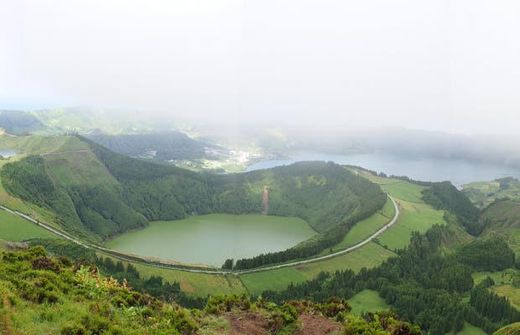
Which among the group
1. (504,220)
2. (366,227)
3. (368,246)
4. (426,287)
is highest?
(504,220)

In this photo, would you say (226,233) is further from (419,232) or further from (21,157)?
(21,157)

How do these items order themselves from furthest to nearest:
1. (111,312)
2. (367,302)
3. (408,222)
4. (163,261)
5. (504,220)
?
1. (504,220)
2. (408,222)
3. (163,261)
4. (367,302)
5. (111,312)

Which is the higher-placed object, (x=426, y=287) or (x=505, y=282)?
(x=505, y=282)

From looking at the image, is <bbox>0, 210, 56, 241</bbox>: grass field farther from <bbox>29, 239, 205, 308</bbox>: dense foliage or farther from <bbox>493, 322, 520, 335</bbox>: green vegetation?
<bbox>493, 322, 520, 335</bbox>: green vegetation

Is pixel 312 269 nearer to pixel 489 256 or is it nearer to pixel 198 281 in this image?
pixel 198 281

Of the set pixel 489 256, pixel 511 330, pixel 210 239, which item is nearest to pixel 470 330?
pixel 489 256

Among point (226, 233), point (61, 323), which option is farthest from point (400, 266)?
point (61, 323)

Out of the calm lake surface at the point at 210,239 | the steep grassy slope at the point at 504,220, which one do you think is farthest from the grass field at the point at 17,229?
the steep grassy slope at the point at 504,220

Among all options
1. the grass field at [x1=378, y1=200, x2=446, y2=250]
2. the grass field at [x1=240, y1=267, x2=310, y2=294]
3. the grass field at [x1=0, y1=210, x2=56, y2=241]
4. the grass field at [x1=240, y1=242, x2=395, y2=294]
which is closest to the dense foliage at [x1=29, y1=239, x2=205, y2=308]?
the grass field at [x1=0, y1=210, x2=56, y2=241]

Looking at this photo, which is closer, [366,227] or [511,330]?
[511,330]
